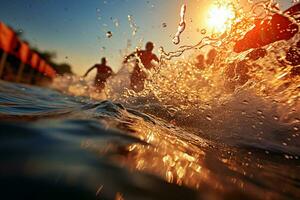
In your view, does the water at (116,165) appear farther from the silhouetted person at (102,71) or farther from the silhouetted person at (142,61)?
the silhouetted person at (102,71)

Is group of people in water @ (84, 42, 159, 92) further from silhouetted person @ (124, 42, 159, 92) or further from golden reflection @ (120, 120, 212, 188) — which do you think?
golden reflection @ (120, 120, 212, 188)

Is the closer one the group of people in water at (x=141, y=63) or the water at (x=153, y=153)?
the water at (x=153, y=153)

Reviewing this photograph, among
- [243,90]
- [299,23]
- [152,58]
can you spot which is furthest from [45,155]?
[152,58]

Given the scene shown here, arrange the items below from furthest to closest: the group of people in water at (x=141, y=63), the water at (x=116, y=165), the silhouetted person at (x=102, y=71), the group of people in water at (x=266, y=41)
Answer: the silhouetted person at (x=102, y=71) → the group of people in water at (x=141, y=63) → the group of people in water at (x=266, y=41) → the water at (x=116, y=165)

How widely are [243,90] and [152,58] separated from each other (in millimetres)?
6697

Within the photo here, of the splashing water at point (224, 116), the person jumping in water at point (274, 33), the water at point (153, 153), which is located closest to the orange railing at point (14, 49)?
the splashing water at point (224, 116)

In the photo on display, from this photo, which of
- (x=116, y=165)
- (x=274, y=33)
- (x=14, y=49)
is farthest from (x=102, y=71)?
(x=116, y=165)

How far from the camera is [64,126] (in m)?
2.03

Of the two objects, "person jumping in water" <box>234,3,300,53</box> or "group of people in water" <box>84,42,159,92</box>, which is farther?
"group of people in water" <box>84,42,159,92</box>

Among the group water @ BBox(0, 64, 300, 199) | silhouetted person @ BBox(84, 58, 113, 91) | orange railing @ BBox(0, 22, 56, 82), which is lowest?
water @ BBox(0, 64, 300, 199)

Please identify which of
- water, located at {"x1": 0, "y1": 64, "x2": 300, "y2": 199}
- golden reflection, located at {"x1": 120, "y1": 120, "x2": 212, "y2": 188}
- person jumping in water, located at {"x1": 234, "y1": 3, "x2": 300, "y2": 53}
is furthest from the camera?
person jumping in water, located at {"x1": 234, "y1": 3, "x2": 300, "y2": 53}

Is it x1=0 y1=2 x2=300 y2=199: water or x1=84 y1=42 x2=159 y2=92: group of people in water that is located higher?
x1=84 y1=42 x2=159 y2=92: group of people in water

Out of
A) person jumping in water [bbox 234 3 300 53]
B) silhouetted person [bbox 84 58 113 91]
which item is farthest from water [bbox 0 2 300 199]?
silhouetted person [bbox 84 58 113 91]

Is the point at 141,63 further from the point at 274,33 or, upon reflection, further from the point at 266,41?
the point at 274,33
